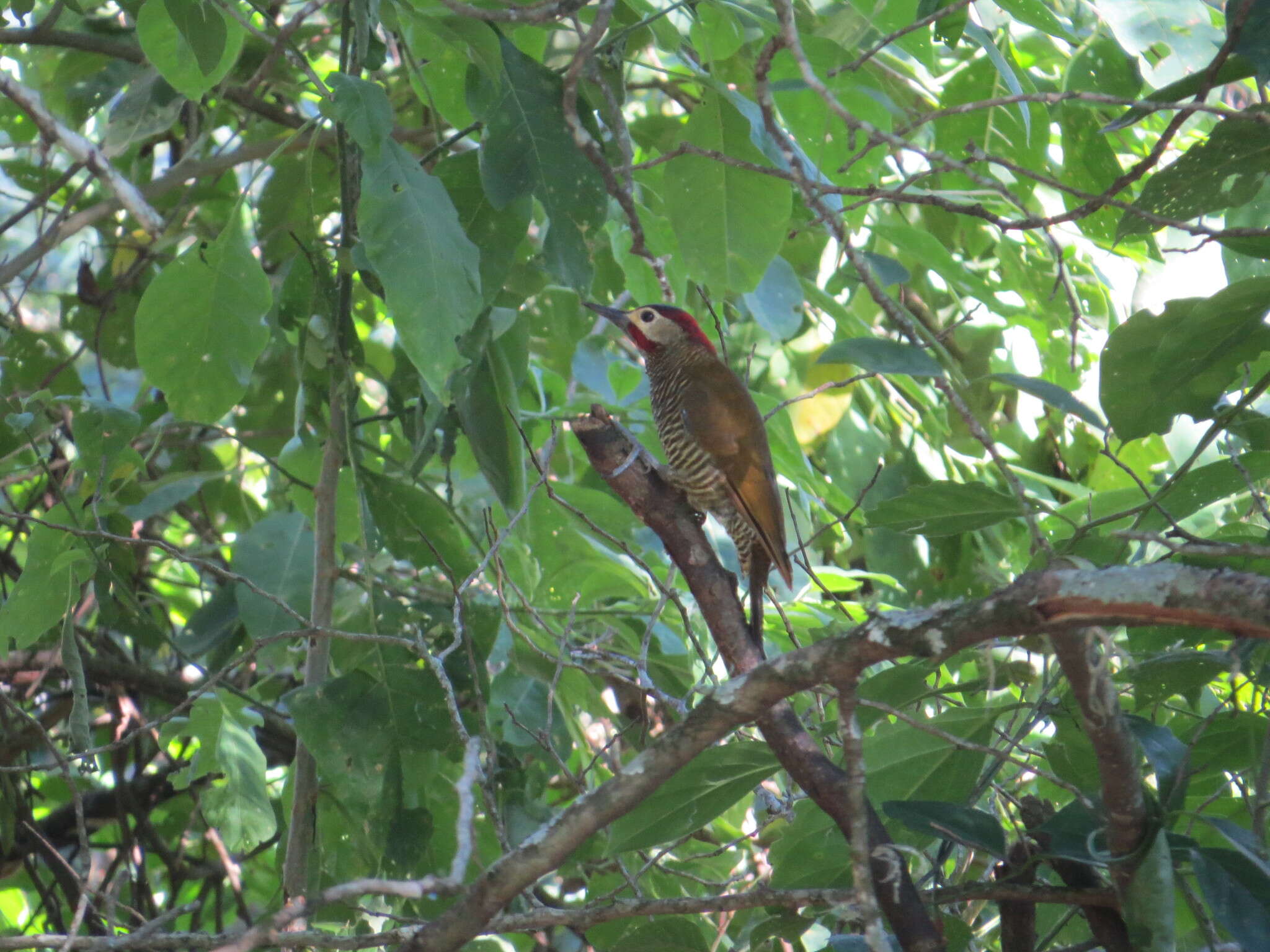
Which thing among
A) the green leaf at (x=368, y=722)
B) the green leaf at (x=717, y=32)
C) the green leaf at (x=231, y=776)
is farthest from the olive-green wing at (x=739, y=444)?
the green leaf at (x=231, y=776)

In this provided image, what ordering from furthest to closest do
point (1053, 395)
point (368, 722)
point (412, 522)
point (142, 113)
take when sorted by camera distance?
point (142, 113) → point (412, 522) → point (368, 722) → point (1053, 395)

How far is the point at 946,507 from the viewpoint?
85.5 inches

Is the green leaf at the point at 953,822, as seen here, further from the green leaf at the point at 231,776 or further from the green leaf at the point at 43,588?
the green leaf at the point at 43,588

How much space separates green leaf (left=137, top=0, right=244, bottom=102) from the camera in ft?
7.23

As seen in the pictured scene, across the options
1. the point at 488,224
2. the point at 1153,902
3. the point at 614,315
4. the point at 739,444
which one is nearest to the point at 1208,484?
the point at 1153,902

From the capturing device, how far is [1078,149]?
2.95m

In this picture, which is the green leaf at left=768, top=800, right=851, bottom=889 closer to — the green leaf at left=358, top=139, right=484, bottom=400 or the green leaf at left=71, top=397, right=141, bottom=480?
the green leaf at left=358, top=139, right=484, bottom=400

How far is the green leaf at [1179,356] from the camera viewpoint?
6.43ft

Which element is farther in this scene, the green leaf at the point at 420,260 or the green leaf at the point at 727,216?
the green leaf at the point at 727,216

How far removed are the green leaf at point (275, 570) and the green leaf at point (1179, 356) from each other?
1.91m

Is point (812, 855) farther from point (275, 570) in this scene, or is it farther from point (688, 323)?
point (688, 323)

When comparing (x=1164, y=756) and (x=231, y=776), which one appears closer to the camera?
(x=1164, y=756)

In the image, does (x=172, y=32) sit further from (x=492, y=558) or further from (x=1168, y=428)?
(x=1168, y=428)

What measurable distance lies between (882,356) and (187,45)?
4.87 ft
